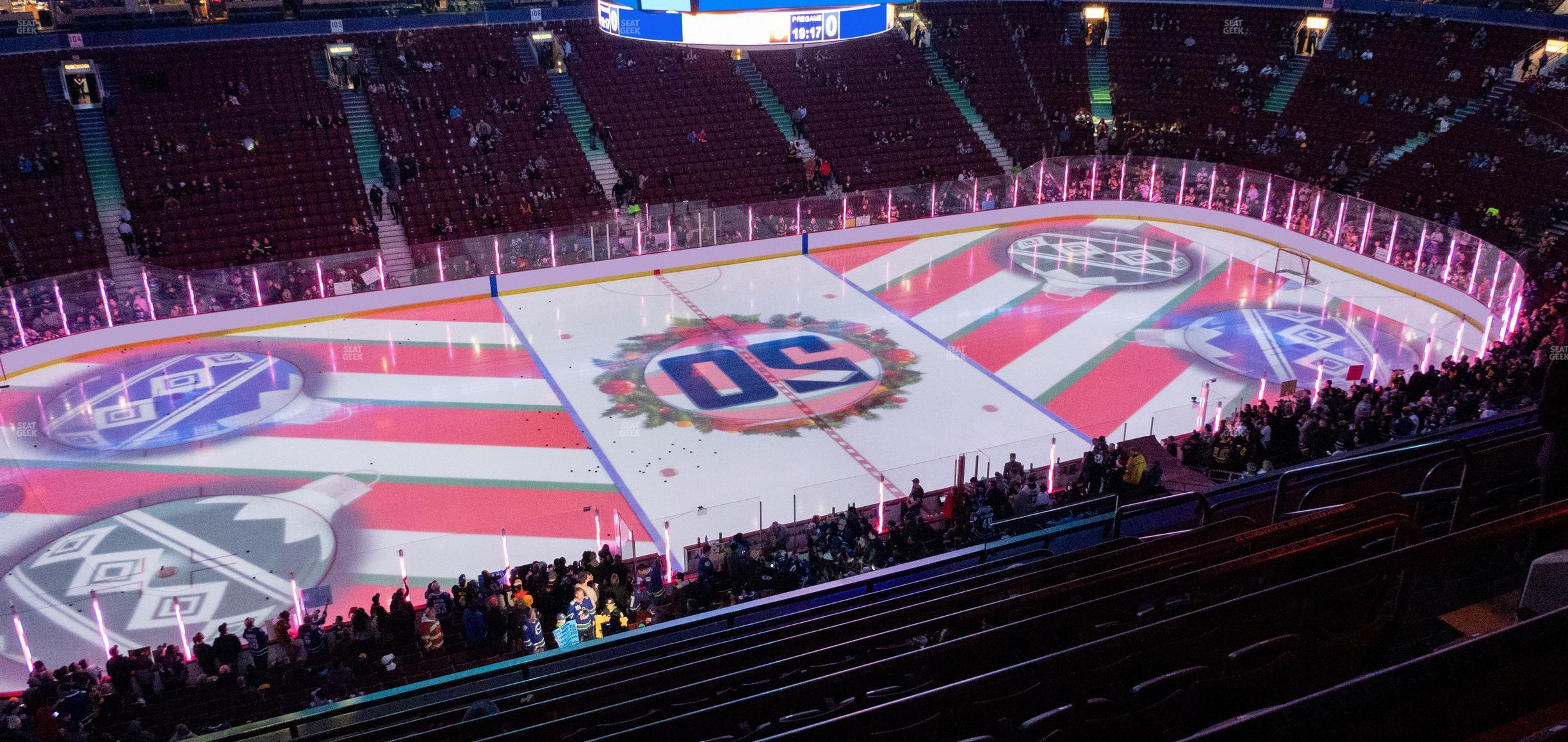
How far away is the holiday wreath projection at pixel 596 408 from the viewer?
48.7ft

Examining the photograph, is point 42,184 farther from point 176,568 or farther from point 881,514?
point 881,514

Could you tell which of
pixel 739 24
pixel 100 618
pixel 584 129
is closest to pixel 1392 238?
pixel 739 24

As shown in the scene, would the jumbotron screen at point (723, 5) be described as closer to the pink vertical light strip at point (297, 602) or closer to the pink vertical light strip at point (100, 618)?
the pink vertical light strip at point (297, 602)

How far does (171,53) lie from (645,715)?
3022 cm

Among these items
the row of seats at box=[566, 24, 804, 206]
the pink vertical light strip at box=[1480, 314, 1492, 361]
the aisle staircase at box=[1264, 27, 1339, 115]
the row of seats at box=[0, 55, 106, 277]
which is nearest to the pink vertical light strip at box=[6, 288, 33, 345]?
the row of seats at box=[0, 55, 106, 277]

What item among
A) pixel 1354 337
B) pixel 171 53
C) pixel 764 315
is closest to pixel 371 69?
pixel 171 53

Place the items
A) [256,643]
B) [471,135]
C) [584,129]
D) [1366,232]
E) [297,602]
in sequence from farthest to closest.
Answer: [584,129] < [471,135] < [1366,232] < [297,602] < [256,643]

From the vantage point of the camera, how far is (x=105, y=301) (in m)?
21.7

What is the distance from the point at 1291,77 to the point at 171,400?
31.5m

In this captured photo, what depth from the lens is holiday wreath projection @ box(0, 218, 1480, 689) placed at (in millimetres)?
14836

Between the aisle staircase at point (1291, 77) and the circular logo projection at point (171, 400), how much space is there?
2794 cm

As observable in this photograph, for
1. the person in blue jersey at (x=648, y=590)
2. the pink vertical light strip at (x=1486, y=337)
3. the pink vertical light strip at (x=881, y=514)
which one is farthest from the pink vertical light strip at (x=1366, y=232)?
the person in blue jersey at (x=648, y=590)

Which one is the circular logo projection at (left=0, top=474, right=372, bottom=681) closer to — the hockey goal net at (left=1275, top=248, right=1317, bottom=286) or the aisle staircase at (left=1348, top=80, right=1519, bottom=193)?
the hockey goal net at (left=1275, top=248, right=1317, bottom=286)

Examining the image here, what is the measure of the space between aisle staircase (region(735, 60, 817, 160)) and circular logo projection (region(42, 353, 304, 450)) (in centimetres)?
1569
